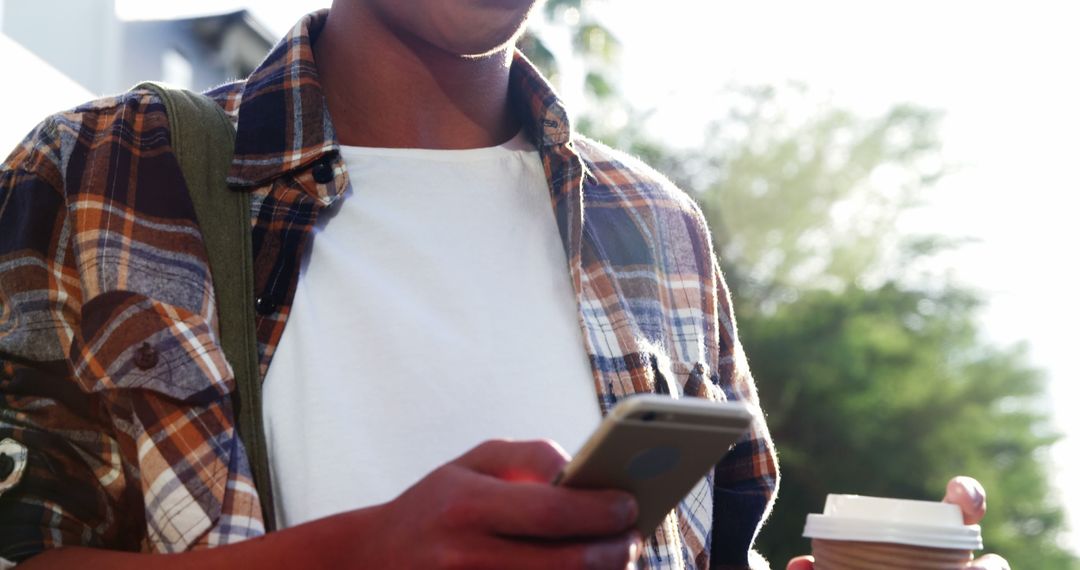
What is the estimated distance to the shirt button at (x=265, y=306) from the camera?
6.16ft

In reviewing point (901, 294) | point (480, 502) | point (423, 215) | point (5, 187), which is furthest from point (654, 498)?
point (901, 294)

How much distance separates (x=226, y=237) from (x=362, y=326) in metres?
0.23

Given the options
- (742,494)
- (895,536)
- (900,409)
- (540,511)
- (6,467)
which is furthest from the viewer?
(900,409)

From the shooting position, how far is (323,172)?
207 centimetres

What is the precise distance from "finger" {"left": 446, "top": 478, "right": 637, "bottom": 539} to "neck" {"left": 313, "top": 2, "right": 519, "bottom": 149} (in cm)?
105

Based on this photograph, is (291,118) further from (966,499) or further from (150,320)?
(966,499)

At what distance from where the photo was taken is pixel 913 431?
93.7 ft

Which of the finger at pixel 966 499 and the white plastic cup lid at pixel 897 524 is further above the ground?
the white plastic cup lid at pixel 897 524

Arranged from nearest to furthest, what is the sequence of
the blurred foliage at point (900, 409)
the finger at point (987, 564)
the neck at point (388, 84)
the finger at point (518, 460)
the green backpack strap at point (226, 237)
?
the finger at point (518, 460) < the green backpack strap at point (226, 237) < the finger at point (987, 564) < the neck at point (388, 84) < the blurred foliage at point (900, 409)

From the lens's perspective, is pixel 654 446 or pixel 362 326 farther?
pixel 362 326

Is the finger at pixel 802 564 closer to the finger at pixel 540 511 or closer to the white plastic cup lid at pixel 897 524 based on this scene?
the white plastic cup lid at pixel 897 524

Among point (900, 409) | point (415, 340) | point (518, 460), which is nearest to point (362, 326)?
point (415, 340)

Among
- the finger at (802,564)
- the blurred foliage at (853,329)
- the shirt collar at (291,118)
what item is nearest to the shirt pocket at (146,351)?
the shirt collar at (291,118)

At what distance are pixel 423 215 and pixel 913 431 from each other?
27843mm
